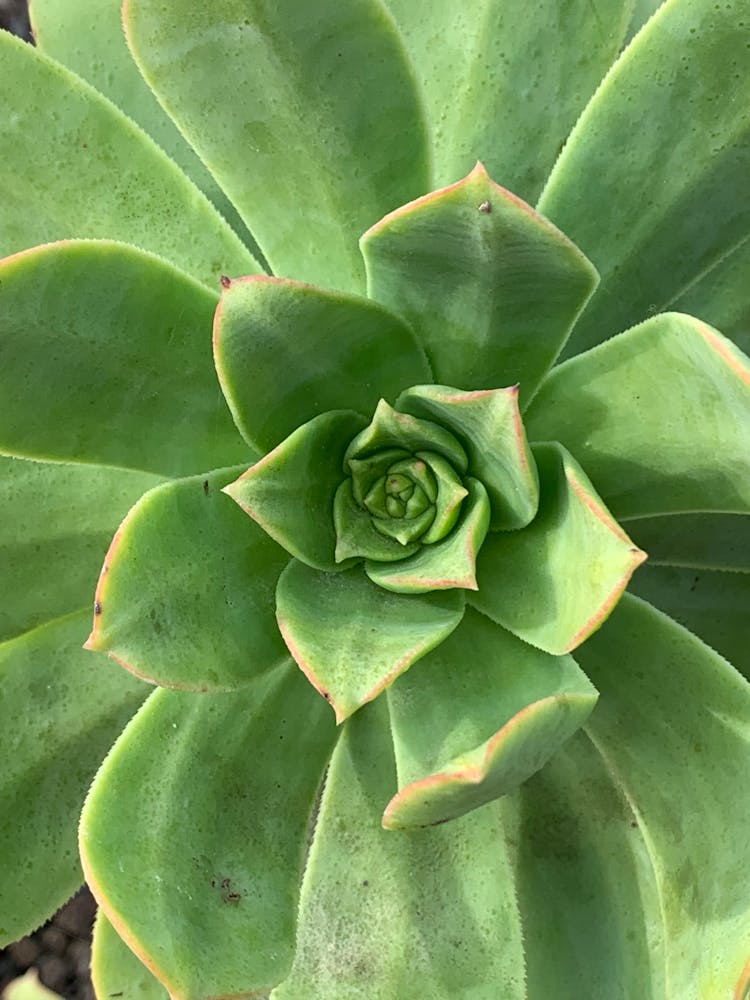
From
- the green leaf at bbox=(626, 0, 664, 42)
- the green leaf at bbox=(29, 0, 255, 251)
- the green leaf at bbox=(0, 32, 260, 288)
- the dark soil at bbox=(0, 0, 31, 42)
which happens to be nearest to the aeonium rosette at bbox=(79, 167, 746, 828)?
the green leaf at bbox=(0, 32, 260, 288)

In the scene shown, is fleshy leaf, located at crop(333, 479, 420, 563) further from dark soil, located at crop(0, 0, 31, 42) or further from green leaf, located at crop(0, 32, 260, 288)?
dark soil, located at crop(0, 0, 31, 42)

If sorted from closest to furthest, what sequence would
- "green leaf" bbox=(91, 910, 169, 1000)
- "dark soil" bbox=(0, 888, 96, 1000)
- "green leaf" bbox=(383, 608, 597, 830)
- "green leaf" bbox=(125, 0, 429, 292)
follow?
"green leaf" bbox=(383, 608, 597, 830) < "green leaf" bbox=(125, 0, 429, 292) < "green leaf" bbox=(91, 910, 169, 1000) < "dark soil" bbox=(0, 888, 96, 1000)

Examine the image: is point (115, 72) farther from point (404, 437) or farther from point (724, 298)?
point (724, 298)

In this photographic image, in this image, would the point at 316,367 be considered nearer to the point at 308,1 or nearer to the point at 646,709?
the point at 308,1

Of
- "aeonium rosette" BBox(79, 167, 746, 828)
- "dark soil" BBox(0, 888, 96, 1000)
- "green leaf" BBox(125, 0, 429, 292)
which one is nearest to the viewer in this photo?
"aeonium rosette" BBox(79, 167, 746, 828)

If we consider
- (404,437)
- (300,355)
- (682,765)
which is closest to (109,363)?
(300,355)

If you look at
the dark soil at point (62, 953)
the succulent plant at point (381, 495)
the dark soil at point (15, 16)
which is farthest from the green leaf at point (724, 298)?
the dark soil at point (15, 16)
